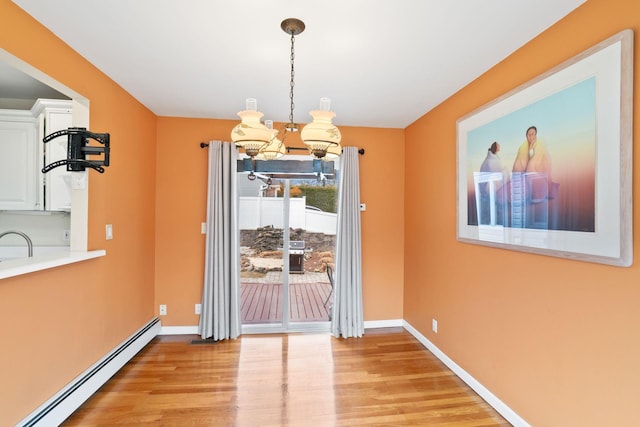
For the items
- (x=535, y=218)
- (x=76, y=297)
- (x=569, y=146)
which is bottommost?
(x=76, y=297)

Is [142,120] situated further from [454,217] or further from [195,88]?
[454,217]

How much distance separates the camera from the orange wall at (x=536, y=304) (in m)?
1.47

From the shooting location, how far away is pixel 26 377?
181cm

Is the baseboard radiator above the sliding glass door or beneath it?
beneath

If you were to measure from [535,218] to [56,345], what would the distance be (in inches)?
130

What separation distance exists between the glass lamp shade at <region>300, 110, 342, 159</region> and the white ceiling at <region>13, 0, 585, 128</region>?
2.09ft

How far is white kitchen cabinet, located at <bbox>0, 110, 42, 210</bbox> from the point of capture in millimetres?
2621

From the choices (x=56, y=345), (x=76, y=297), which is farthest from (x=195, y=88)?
(x=56, y=345)

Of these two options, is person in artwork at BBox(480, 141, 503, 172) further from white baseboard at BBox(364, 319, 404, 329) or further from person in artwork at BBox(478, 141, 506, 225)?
white baseboard at BBox(364, 319, 404, 329)

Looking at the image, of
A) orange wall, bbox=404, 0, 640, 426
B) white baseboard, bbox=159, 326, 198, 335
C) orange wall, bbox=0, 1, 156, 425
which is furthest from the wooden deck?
orange wall, bbox=404, 0, 640, 426

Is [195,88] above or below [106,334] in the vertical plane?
above

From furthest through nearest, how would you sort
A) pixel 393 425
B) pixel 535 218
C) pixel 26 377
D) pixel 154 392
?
pixel 154 392 → pixel 393 425 → pixel 535 218 → pixel 26 377

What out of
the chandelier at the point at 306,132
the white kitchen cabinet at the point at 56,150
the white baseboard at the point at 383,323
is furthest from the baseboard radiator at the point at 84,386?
the white baseboard at the point at 383,323

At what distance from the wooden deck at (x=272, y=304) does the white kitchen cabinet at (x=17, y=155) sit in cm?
233
